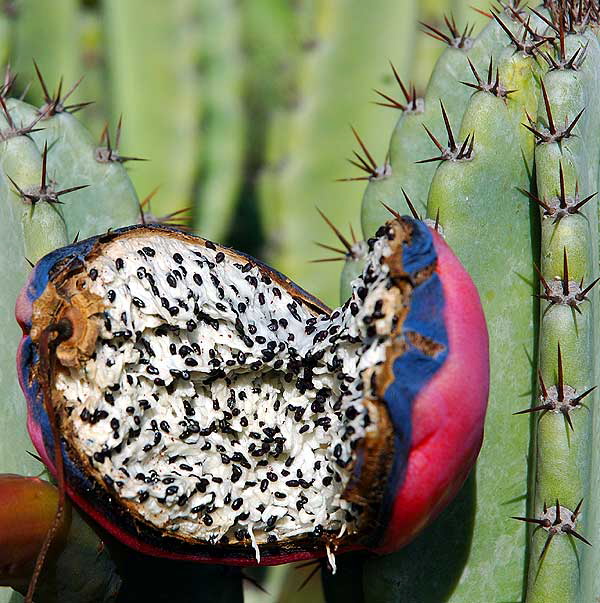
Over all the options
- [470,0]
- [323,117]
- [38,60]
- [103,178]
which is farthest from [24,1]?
[103,178]

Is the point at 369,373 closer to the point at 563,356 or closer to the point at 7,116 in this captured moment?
the point at 563,356

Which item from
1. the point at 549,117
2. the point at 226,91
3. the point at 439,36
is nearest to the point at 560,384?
the point at 549,117

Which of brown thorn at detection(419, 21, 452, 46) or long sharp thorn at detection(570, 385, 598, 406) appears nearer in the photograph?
long sharp thorn at detection(570, 385, 598, 406)

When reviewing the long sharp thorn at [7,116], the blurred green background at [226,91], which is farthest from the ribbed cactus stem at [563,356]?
the blurred green background at [226,91]

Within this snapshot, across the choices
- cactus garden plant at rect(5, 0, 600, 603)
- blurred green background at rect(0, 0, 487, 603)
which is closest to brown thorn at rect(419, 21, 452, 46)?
cactus garden plant at rect(5, 0, 600, 603)

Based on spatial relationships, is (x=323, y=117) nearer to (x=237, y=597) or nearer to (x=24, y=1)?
(x=24, y=1)

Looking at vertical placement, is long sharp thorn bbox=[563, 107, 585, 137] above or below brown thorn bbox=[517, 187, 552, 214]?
above

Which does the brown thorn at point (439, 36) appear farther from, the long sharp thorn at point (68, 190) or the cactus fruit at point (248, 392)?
the long sharp thorn at point (68, 190)

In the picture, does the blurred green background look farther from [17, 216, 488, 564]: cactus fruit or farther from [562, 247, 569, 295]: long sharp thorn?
[562, 247, 569, 295]: long sharp thorn

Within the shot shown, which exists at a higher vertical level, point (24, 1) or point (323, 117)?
point (24, 1)
